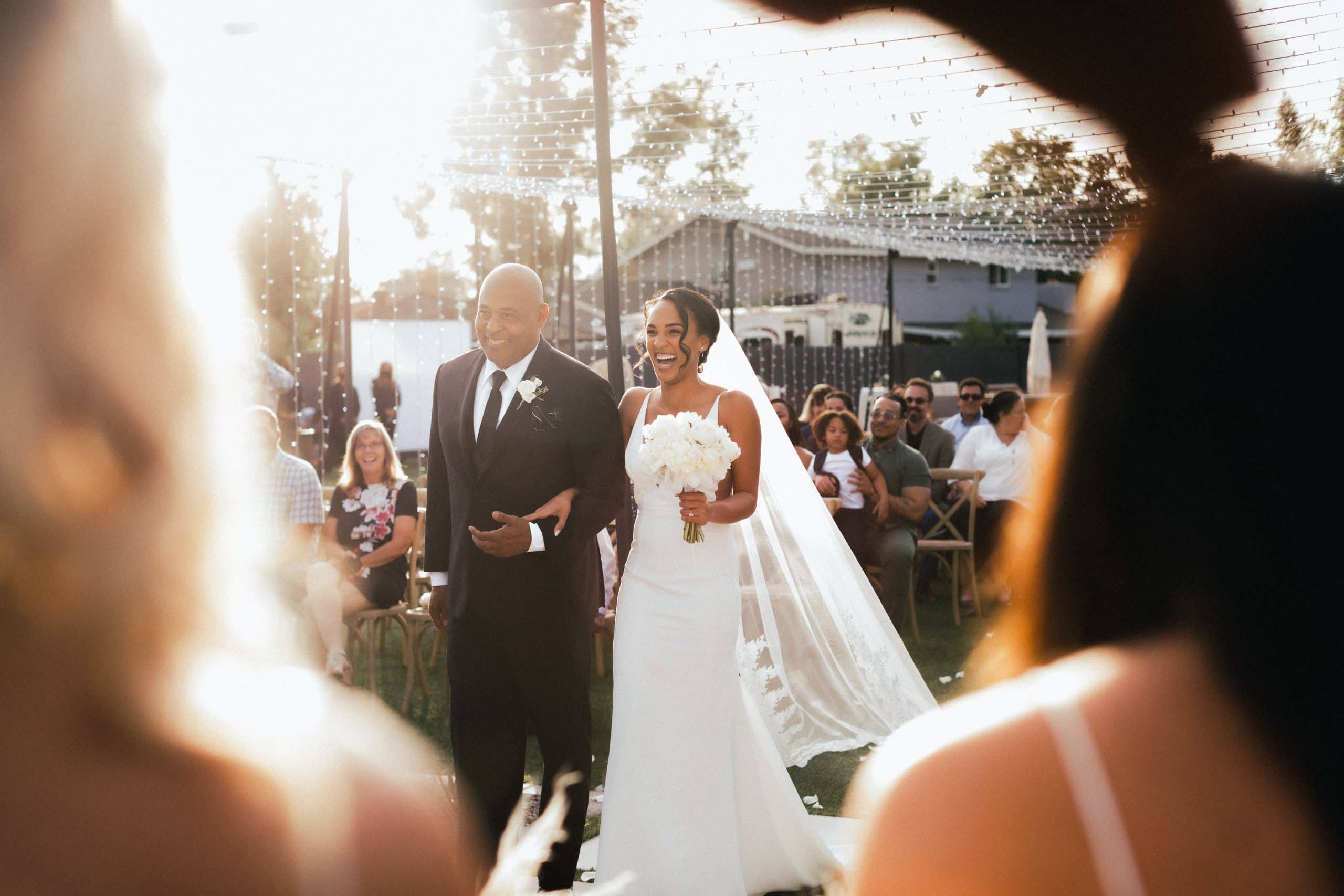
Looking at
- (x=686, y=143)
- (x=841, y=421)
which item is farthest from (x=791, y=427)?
(x=686, y=143)

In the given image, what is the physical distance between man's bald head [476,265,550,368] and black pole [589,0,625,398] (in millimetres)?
315

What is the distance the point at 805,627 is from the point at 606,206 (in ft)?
9.23

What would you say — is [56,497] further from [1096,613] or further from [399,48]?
[399,48]

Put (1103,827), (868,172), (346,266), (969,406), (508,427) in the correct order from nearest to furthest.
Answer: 1. (1103,827)
2. (508,427)
3. (868,172)
4. (969,406)
5. (346,266)

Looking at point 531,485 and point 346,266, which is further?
point 346,266

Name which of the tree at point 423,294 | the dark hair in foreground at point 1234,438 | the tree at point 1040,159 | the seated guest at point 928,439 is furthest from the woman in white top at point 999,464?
the tree at point 423,294

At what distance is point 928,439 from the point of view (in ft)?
36.1

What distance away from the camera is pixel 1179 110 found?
56cm

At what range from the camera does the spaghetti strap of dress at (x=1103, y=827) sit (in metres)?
0.72

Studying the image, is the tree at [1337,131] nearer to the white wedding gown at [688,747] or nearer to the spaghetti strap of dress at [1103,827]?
the spaghetti strap of dress at [1103,827]

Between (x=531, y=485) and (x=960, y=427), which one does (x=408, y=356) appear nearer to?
(x=960, y=427)

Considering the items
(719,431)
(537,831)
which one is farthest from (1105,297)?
(719,431)

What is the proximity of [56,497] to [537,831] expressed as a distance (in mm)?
404

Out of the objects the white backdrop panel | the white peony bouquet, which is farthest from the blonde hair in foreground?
the white backdrop panel
